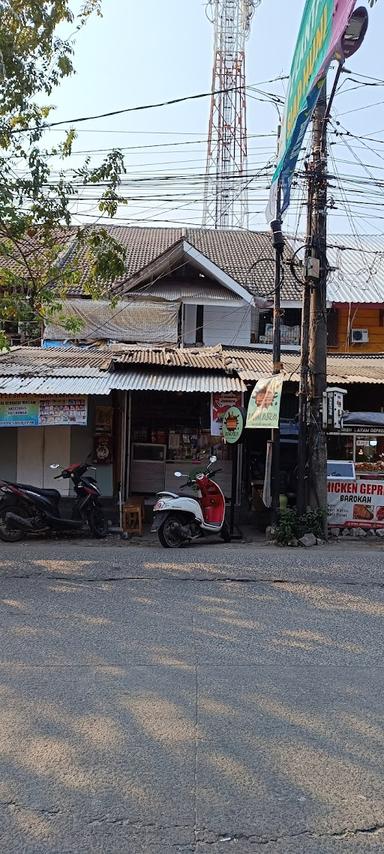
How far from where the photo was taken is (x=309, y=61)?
626 cm

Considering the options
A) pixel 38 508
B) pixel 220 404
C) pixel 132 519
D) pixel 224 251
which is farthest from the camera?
pixel 224 251

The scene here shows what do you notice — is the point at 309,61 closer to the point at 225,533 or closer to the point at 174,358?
the point at 225,533

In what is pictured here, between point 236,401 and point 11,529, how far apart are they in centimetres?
437

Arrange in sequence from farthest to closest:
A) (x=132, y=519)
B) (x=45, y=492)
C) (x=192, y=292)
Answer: (x=192, y=292) → (x=132, y=519) → (x=45, y=492)

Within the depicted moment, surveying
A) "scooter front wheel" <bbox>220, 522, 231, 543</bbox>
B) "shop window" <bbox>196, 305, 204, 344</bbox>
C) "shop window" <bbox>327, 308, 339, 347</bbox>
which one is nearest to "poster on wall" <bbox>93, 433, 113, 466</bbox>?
"scooter front wheel" <bbox>220, 522, 231, 543</bbox>

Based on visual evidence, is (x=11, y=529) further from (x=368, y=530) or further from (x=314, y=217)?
(x=314, y=217)

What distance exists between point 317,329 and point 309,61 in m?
5.34

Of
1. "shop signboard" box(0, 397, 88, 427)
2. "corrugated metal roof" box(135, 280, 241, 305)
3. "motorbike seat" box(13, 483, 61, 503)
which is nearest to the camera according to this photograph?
"motorbike seat" box(13, 483, 61, 503)

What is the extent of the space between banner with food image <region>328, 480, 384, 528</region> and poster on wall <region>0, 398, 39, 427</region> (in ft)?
17.1

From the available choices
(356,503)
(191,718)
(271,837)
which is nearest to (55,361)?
(356,503)

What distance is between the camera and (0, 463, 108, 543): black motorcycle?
1100 centimetres

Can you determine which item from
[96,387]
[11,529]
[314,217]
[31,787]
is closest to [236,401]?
[96,387]

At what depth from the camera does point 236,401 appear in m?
12.3

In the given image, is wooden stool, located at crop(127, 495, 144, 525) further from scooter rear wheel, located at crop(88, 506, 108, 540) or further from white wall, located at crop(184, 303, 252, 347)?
white wall, located at crop(184, 303, 252, 347)
